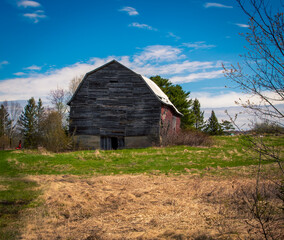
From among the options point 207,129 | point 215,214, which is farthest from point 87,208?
point 207,129

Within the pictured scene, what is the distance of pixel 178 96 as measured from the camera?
43.0 meters

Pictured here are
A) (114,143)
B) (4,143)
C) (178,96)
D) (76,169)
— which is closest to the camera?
(76,169)

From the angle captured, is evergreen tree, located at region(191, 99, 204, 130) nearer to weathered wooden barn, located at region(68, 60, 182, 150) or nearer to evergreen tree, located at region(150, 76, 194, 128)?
evergreen tree, located at region(150, 76, 194, 128)

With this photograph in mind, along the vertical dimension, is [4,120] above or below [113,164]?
above

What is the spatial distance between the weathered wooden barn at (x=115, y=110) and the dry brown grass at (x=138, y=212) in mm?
15034

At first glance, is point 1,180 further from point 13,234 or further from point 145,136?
point 145,136

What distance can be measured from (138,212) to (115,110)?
18.7m

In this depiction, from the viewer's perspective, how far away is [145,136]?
78.0 feet

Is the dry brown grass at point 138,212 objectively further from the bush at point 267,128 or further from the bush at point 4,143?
the bush at point 4,143

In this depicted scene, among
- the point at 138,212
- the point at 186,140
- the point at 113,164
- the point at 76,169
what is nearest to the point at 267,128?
the point at 138,212

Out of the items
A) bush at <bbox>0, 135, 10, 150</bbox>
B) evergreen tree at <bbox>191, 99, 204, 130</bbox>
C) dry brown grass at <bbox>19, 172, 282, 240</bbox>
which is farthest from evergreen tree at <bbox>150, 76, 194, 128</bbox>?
dry brown grass at <bbox>19, 172, 282, 240</bbox>

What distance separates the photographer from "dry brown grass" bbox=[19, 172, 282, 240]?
15.7 feet

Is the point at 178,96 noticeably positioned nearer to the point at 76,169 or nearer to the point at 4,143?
the point at 4,143

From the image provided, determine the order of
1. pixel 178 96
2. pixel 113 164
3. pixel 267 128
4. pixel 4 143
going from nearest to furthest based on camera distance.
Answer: pixel 267 128 → pixel 113 164 → pixel 4 143 → pixel 178 96
